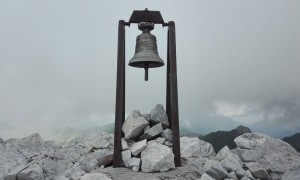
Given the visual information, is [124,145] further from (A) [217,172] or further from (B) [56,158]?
(B) [56,158]

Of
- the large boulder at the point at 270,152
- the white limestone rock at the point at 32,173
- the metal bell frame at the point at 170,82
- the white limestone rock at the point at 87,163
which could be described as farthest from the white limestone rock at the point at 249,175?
the white limestone rock at the point at 32,173

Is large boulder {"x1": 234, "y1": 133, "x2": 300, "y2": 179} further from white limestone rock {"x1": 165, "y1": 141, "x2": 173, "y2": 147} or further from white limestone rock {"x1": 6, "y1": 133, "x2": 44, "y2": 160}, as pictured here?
white limestone rock {"x1": 6, "y1": 133, "x2": 44, "y2": 160}

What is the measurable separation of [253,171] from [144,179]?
6.40 metres

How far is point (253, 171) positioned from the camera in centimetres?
1421

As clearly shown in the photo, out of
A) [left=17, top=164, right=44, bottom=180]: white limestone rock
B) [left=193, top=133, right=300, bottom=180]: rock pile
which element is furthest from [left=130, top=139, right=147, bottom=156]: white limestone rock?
[left=17, top=164, right=44, bottom=180]: white limestone rock

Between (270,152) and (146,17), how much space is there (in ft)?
30.8

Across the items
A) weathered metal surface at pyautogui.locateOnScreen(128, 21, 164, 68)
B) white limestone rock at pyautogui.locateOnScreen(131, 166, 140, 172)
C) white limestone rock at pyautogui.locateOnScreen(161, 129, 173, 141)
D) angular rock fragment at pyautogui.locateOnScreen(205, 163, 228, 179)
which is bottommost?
angular rock fragment at pyautogui.locateOnScreen(205, 163, 228, 179)

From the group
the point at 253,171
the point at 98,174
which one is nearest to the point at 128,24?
the point at 98,174

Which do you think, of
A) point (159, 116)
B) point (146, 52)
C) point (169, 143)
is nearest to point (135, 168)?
point (169, 143)

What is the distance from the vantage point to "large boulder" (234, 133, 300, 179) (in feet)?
51.7

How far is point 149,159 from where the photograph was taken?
9.56m

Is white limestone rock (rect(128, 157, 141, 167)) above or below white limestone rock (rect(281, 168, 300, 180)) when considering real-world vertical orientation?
above

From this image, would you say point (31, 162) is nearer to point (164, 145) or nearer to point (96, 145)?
point (96, 145)

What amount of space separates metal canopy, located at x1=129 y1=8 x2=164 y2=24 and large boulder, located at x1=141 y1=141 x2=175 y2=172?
3.36 m
